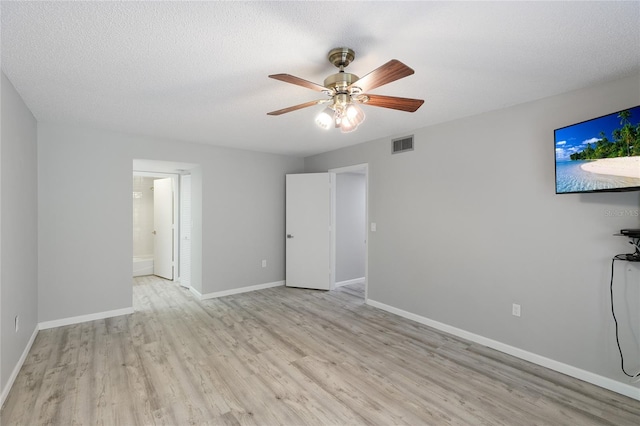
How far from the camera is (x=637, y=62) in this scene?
203 cm

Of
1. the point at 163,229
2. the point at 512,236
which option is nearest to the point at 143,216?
the point at 163,229

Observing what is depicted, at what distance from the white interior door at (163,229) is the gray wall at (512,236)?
4.13 meters

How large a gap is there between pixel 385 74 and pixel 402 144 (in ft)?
7.76

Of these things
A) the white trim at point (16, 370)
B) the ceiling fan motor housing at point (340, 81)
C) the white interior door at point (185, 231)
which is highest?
the ceiling fan motor housing at point (340, 81)

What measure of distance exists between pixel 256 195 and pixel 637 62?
15.0 ft

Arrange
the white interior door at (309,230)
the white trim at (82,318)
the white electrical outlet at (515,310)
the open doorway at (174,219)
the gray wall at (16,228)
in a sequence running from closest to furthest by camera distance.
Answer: the gray wall at (16,228)
the white electrical outlet at (515,310)
the white trim at (82,318)
the open doorway at (174,219)
the white interior door at (309,230)

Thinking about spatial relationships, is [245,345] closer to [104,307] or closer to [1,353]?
[1,353]

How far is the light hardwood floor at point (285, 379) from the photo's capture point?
79.6 inches

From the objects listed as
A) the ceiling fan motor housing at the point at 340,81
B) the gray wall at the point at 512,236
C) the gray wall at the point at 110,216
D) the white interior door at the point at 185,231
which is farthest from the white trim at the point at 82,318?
the ceiling fan motor housing at the point at 340,81

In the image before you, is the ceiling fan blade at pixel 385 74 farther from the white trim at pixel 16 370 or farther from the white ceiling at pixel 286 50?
the white trim at pixel 16 370

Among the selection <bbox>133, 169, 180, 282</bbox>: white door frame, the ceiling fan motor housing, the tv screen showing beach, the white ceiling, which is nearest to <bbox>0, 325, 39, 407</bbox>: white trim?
the white ceiling

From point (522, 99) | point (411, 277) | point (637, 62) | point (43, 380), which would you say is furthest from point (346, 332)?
point (637, 62)

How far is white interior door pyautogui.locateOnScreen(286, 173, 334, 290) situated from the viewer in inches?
201

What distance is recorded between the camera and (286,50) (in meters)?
1.89
